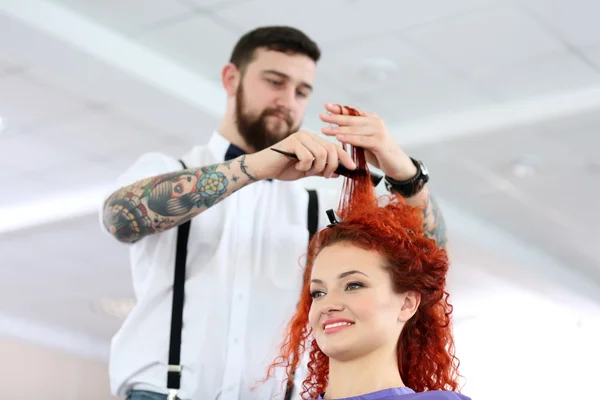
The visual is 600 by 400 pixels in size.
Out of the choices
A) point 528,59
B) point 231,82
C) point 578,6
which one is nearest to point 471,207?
point 528,59

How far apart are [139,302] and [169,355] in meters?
0.15

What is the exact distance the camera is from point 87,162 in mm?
6547

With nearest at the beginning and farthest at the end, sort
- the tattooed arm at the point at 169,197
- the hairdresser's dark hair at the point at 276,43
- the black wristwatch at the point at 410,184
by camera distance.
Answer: the tattooed arm at the point at 169,197
the black wristwatch at the point at 410,184
the hairdresser's dark hair at the point at 276,43

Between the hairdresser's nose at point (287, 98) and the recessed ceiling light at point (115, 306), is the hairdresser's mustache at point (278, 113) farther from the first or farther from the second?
the recessed ceiling light at point (115, 306)

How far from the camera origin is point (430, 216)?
2143 millimetres

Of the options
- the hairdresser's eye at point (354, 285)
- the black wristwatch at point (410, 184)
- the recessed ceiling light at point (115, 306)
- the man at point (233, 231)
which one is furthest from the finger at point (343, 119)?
the recessed ceiling light at point (115, 306)

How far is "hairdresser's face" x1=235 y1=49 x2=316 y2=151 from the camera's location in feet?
7.51

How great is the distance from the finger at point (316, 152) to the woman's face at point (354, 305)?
0.19 meters

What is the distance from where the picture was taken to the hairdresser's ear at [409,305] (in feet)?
6.22

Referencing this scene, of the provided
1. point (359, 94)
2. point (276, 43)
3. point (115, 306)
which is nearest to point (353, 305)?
point (276, 43)

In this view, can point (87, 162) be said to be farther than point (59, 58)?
Yes

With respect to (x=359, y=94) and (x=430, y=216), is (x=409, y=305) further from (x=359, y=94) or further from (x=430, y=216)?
(x=359, y=94)

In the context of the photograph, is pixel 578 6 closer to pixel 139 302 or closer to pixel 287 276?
pixel 287 276

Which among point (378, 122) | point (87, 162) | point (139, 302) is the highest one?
point (87, 162)
